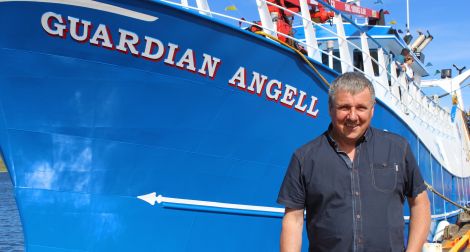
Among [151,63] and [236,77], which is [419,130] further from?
[151,63]

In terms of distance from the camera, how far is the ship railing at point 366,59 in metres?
6.41

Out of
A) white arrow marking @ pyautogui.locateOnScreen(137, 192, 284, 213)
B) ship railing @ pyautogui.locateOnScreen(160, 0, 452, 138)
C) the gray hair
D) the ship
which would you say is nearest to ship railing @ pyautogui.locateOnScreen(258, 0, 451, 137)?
ship railing @ pyautogui.locateOnScreen(160, 0, 452, 138)

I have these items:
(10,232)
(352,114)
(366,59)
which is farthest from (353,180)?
(10,232)

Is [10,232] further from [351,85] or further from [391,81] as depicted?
[351,85]

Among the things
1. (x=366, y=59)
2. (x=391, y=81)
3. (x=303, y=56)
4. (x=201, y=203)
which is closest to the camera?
(x=201, y=203)

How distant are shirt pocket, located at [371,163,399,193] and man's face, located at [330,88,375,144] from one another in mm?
171

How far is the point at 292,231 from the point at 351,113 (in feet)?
2.10

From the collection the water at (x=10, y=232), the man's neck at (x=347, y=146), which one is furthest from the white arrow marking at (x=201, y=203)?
the water at (x=10, y=232)

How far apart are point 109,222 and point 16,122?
4.64ft

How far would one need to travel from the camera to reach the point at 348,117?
8.26 ft

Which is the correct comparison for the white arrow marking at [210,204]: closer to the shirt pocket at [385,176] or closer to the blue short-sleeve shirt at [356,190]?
the blue short-sleeve shirt at [356,190]

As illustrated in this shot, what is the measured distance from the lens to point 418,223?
2.68 meters

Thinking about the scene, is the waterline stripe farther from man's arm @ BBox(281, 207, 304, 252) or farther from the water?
the water

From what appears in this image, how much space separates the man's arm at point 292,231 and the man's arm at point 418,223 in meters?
0.53
